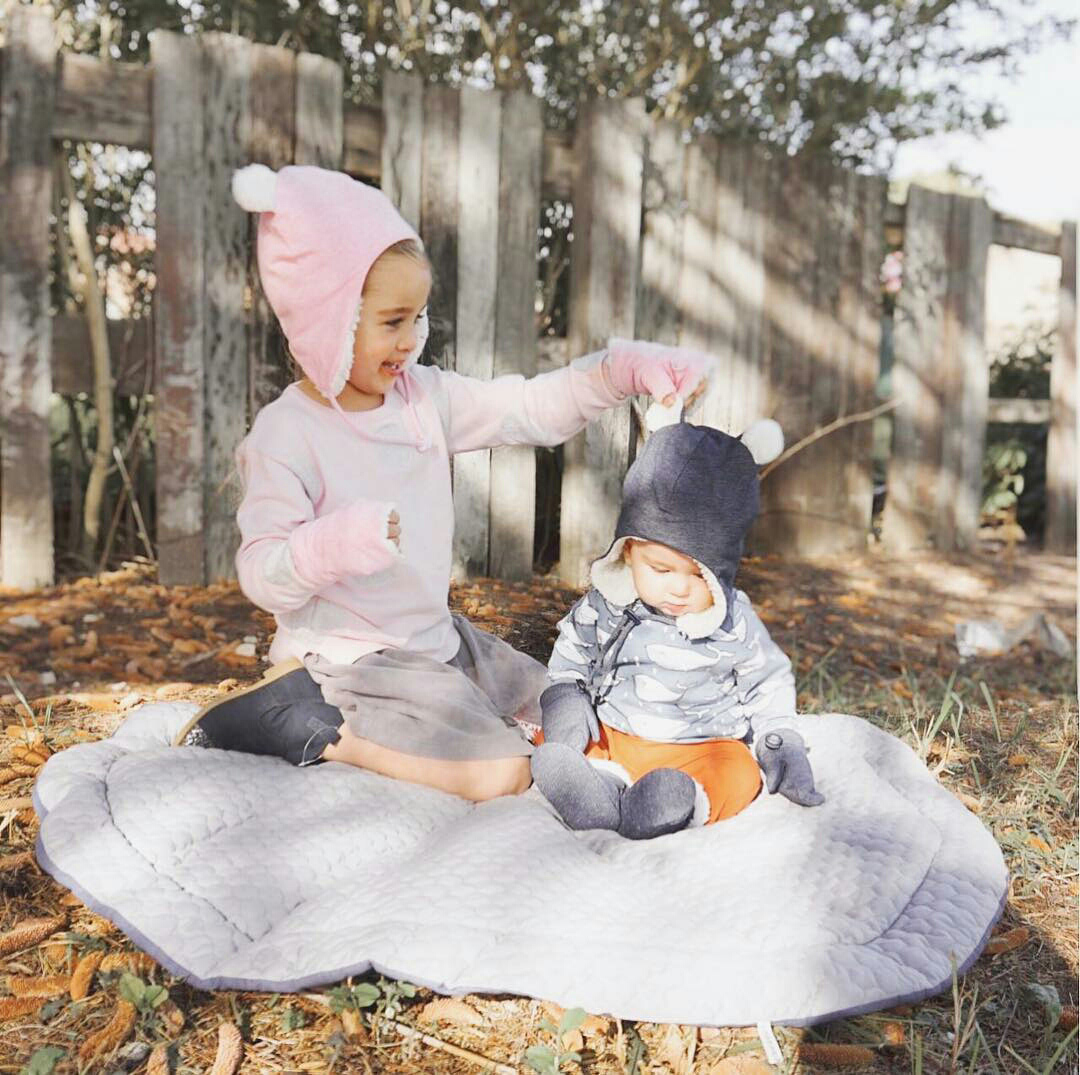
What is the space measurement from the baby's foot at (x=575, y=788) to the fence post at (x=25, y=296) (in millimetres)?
2455

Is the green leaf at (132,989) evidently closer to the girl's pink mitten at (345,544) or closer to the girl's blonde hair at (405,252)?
the girl's pink mitten at (345,544)

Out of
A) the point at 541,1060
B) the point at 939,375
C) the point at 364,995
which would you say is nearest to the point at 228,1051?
the point at 364,995

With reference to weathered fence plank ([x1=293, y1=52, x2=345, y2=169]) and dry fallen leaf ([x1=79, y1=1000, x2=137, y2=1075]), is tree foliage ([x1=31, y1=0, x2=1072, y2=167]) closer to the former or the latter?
weathered fence plank ([x1=293, y1=52, x2=345, y2=169])

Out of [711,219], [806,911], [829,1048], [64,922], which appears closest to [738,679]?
[806,911]

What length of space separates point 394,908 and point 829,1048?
2.20 ft

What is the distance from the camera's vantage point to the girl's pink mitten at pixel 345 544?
1.94 metres

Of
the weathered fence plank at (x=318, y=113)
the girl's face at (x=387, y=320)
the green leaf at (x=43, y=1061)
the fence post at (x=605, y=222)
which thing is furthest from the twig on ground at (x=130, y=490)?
the green leaf at (x=43, y=1061)

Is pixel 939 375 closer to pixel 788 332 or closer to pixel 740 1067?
pixel 788 332

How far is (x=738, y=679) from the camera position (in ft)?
8.09

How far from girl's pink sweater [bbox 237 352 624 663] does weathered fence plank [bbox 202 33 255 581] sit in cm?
162

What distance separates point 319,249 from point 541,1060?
1.35m

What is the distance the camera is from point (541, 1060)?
5.56ft

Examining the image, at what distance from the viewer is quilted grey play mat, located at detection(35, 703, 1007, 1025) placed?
1.81 metres

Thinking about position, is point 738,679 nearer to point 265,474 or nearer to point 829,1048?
point 829,1048
